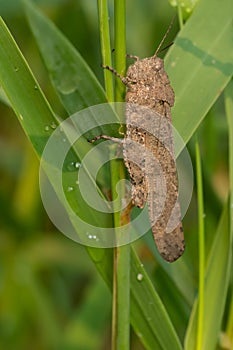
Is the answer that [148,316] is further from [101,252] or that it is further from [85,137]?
[85,137]

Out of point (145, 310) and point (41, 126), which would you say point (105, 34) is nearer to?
point (41, 126)

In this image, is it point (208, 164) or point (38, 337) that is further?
point (38, 337)

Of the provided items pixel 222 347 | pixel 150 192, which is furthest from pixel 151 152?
pixel 222 347

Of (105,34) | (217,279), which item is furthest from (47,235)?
(105,34)

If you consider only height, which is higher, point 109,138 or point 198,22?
point 198,22

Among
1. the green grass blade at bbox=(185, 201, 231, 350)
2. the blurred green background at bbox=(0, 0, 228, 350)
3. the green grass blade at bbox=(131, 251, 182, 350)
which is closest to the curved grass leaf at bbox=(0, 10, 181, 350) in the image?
the green grass blade at bbox=(131, 251, 182, 350)

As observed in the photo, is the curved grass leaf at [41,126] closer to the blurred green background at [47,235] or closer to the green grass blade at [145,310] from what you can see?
the green grass blade at [145,310]

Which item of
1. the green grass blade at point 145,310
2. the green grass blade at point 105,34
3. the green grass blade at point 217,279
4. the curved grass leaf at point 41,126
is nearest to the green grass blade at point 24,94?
the curved grass leaf at point 41,126
